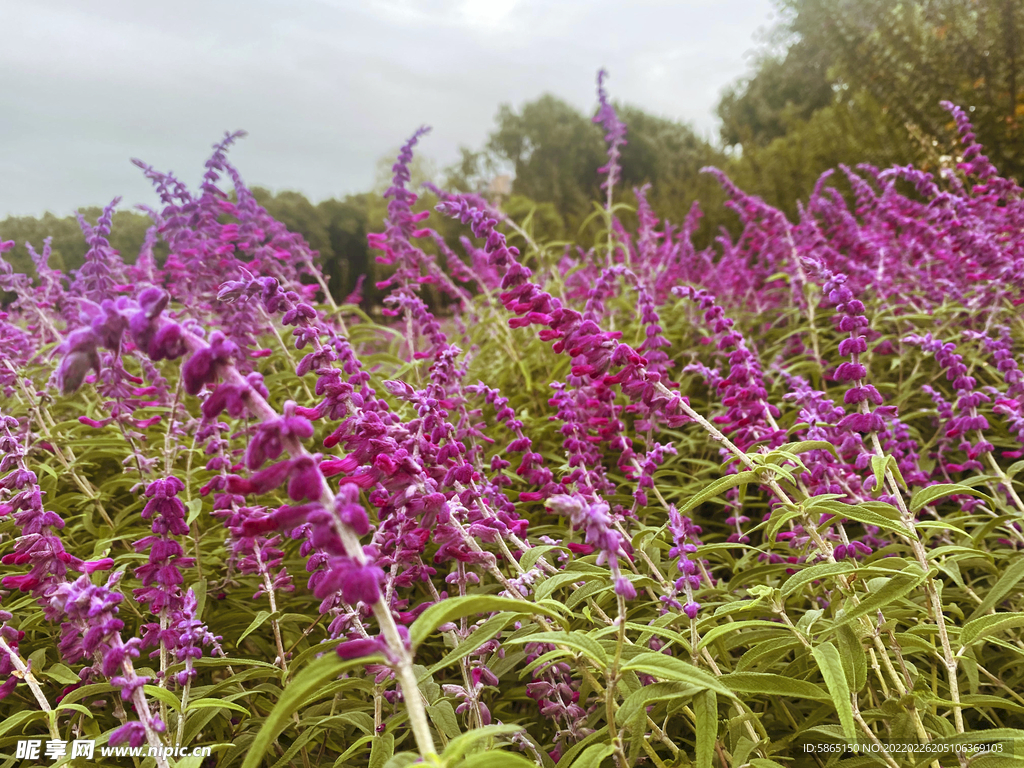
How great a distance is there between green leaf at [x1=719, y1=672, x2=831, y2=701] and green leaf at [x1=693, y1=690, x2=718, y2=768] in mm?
100

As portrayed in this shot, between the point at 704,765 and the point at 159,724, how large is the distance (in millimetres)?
1249

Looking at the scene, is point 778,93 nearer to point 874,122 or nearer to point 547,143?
point 547,143

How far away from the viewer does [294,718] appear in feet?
6.50

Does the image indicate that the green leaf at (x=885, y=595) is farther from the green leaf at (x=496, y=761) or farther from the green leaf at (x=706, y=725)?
the green leaf at (x=496, y=761)

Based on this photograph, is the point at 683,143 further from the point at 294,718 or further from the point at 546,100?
the point at 294,718

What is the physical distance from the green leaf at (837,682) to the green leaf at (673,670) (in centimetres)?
23

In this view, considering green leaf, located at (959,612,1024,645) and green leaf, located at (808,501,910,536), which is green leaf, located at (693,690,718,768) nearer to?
green leaf, located at (808,501,910,536)

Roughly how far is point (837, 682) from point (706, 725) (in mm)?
304

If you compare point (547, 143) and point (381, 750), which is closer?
point (381, 750)

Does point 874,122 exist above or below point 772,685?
above

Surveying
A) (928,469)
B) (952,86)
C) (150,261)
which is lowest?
(928,469)

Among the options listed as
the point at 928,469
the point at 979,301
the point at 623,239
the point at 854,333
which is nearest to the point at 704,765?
the point at 854,333

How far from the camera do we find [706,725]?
141 cm

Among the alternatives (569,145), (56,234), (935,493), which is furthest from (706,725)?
(569,145)
